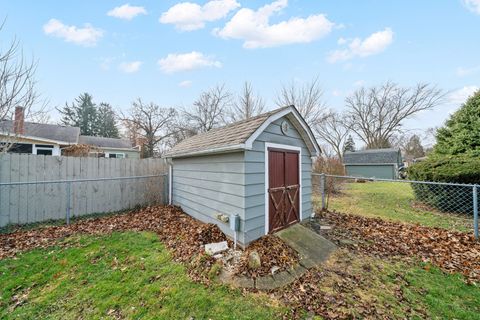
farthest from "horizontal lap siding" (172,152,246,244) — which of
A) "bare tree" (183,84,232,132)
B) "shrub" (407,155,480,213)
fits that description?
"bare tree" (183,84,232,132)

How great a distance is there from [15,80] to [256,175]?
23.9 ft

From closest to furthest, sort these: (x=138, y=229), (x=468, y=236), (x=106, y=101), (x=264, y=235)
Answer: (x=264, y=235)
(x=468, y=236)
(x=138, y=229)
(x=106, y=101)

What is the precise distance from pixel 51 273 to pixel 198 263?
2607mm

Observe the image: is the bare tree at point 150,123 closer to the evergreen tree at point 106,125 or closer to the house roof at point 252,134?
the evergreen tree at point 106,125

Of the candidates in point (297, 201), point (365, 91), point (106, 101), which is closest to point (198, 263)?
point (297, 201)

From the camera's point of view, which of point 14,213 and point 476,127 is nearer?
point 14,213

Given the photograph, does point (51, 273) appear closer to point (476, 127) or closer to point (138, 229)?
point (138, 229)

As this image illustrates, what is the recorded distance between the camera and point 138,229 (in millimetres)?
5531

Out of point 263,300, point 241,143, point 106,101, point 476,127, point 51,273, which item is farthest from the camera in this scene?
point 106,101

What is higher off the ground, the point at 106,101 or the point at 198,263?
the point at 106,101

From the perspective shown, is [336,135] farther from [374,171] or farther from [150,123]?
[150,123]

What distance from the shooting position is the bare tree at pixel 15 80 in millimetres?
5431

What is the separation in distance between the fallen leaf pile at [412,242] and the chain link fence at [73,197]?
20.3 feet

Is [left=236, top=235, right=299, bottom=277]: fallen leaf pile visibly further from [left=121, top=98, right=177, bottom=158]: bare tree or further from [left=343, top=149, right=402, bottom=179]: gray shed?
[left=121, top=98, right=177, bottom=158]: bare tree
